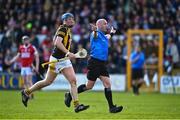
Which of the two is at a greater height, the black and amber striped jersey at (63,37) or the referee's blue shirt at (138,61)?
the black and amber striped jersey at (63,37)

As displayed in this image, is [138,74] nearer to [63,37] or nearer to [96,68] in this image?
[96,68]

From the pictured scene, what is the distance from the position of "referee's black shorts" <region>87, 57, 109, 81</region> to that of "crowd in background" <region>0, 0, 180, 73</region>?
1675 centimetres

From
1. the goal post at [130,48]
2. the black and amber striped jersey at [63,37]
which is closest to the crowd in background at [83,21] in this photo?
the goal post at [130,48]

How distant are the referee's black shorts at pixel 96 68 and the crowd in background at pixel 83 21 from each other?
1675 centimetres

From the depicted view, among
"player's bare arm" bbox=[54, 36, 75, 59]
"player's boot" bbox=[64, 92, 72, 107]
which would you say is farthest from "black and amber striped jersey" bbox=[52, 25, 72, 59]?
"player's boot" bbox=[64, 92, 72, 107]

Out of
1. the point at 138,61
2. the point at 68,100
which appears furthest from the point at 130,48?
the point at 68,100

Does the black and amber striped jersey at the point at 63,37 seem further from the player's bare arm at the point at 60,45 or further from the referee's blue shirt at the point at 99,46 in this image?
the referee's blue shirt at the point at 99,46

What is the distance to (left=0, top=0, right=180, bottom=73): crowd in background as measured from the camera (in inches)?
1384

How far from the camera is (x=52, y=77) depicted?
57.9ft

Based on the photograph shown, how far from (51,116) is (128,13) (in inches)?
870

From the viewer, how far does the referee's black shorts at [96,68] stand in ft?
57.8

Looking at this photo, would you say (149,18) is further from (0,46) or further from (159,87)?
(0,46)

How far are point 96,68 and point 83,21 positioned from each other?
19.9m

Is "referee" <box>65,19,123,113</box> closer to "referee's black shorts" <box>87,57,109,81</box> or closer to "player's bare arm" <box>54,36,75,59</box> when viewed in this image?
"referee's black shorts" <box>87,57,109,81</box>
